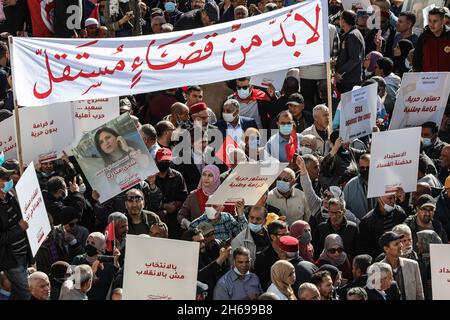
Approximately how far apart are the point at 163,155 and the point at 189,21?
4.97 metres

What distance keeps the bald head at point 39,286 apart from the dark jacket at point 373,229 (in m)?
3.19

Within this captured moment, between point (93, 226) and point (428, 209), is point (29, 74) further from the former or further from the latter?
point (428, 209)

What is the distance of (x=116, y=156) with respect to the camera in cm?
1582

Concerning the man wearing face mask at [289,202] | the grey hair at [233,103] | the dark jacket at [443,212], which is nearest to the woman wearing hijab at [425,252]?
the dark jacket at [443,212]

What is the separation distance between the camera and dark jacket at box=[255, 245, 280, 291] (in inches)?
593

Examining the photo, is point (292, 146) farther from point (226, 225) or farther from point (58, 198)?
point (58, 198)

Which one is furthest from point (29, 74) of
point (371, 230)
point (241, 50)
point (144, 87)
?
point (371, 230)

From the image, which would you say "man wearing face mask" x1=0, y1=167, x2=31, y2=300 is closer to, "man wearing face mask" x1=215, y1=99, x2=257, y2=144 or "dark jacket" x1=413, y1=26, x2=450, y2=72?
"man wearing face mask" x1=215, y1=99, x2=257, y2=144

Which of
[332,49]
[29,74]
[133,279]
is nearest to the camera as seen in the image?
[133,279]

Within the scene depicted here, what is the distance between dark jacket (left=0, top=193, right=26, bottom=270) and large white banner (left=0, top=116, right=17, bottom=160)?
6.50ft

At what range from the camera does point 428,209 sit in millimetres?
15711

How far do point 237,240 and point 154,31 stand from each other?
664 centimetres

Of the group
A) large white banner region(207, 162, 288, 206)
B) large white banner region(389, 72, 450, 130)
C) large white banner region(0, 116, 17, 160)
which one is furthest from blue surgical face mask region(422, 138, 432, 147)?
large white banner region(0, 116, 17, 160)

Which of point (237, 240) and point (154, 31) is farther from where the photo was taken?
point (154, 31)
